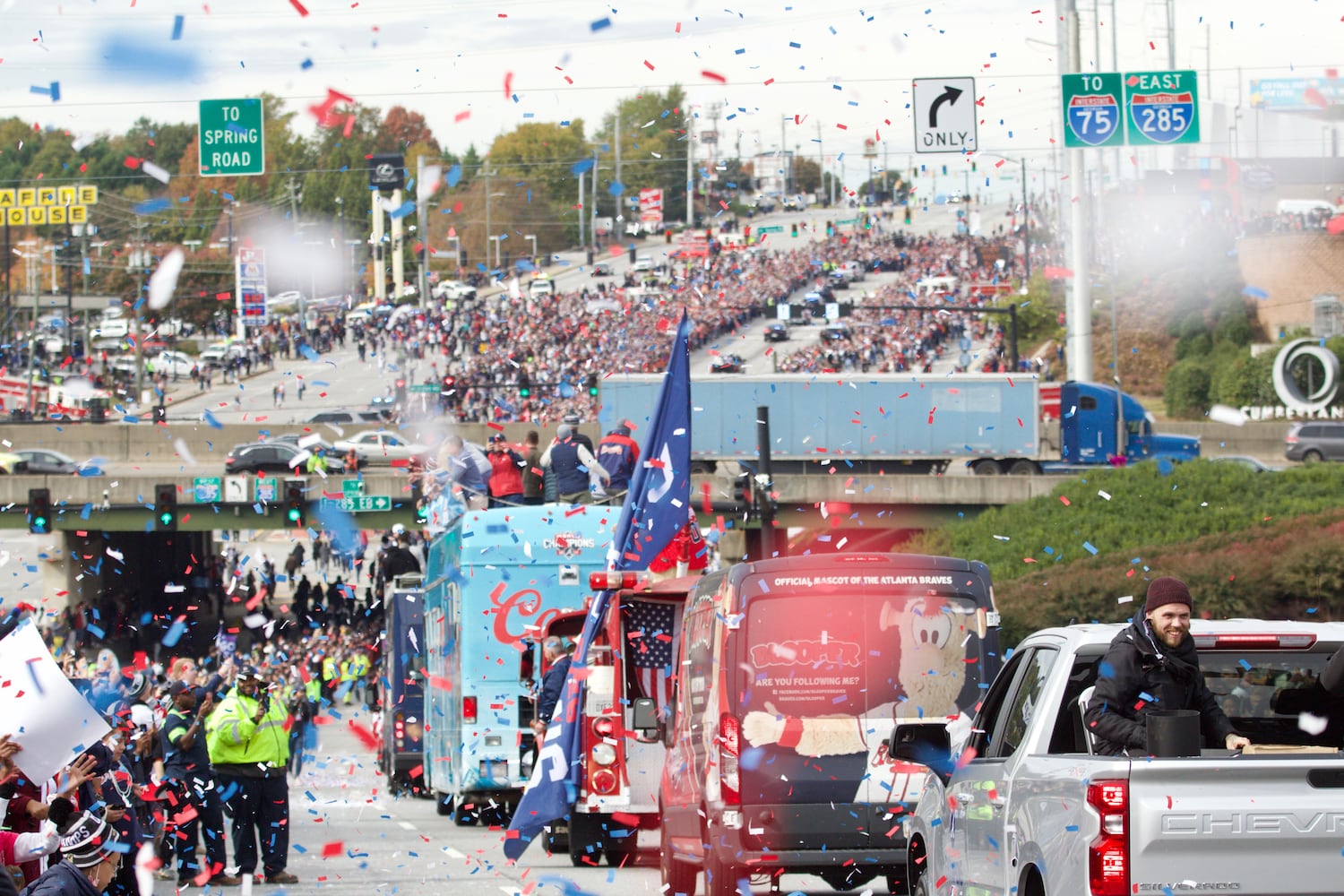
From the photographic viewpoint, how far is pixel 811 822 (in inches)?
385

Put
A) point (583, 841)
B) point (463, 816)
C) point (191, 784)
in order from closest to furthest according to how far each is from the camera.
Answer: point (191, 784)
point (583, 841)
point (463, 816)

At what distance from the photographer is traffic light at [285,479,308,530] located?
49.3 m

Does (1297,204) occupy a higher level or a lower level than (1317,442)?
higher

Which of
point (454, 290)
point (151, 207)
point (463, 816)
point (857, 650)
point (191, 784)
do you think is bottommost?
point (463, 816)

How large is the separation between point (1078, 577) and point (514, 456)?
41.5ft

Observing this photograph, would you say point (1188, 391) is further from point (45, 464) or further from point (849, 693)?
point (849, 693)

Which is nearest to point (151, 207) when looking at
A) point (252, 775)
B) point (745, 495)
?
point (745, 495)

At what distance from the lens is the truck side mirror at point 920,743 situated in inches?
289

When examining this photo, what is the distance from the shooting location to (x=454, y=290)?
89438mm

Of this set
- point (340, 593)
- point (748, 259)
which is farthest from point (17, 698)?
point (748, 259)

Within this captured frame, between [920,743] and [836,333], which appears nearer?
[920,743]

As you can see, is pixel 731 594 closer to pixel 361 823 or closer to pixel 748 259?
pixel 361 823

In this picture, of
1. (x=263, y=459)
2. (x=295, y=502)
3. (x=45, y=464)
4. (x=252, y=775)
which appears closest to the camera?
(x=252, y=775)

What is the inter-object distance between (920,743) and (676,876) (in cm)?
413
